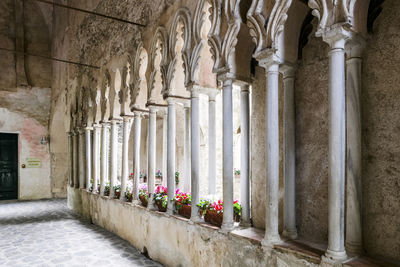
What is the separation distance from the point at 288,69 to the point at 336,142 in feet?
3.60

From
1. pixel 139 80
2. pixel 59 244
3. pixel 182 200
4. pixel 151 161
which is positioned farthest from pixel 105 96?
pixel 182 200

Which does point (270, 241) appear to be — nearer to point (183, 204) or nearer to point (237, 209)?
point (237, 209)

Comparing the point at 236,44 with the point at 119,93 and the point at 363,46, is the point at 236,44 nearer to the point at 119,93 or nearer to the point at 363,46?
the point at 363,46

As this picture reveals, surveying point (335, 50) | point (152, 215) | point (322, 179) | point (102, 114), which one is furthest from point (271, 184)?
point (102, 114)

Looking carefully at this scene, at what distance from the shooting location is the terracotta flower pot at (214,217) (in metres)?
4.05

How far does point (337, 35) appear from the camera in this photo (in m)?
2.62

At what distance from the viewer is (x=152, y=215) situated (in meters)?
5.39

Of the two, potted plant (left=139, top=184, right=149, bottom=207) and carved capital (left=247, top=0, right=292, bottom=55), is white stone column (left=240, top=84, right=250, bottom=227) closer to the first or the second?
carved capital (left=247, top=0, right=292, bottom=55)

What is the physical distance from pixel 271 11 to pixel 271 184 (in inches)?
68.5

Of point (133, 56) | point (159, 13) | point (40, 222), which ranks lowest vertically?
point (40, 222)

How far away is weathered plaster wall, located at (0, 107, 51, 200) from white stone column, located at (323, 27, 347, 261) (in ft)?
44.3

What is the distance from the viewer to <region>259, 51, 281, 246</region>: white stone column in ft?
10.3

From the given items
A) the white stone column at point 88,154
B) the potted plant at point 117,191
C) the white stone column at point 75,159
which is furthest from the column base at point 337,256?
the white stone column at point 75,159

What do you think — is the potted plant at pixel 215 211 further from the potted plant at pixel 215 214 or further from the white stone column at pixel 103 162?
the white stone column at pixel 103 162
